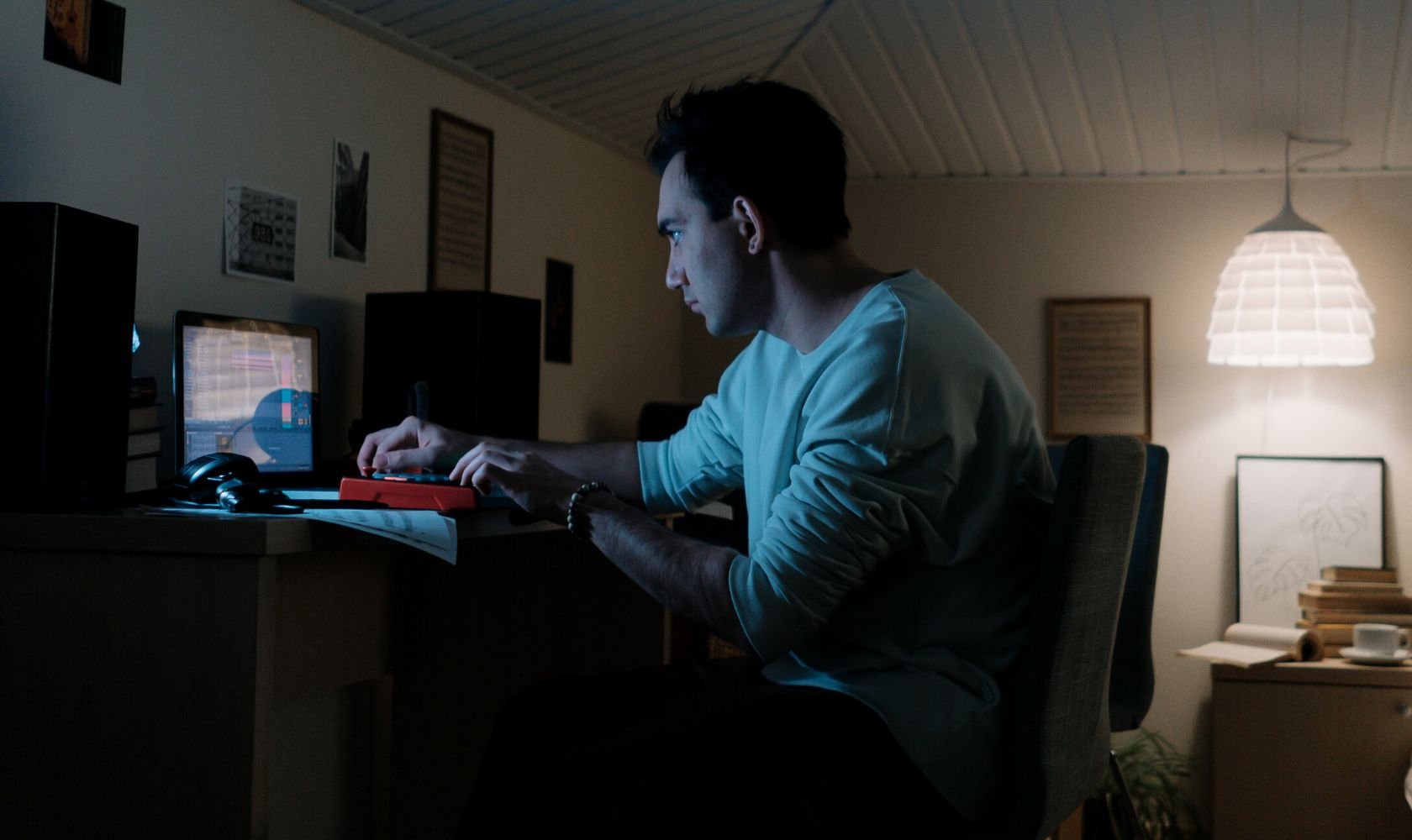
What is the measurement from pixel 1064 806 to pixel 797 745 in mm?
301

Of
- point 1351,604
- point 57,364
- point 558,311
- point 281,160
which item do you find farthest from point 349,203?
point 1351,604

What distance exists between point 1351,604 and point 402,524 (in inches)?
107

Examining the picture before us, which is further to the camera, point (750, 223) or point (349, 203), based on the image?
point (349, 203)

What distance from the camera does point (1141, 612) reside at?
2328mm

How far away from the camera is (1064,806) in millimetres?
1226

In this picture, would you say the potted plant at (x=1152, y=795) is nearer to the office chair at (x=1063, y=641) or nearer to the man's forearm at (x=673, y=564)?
the office chair at (x=1063, y=641)

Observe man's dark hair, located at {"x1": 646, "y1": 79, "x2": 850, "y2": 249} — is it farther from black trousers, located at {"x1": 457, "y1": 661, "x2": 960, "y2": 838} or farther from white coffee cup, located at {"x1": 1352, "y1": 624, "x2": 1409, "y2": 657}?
white coffee cup, located at {"x1": 1352, "y1": 624, "x2": 1409, "y2": 657}

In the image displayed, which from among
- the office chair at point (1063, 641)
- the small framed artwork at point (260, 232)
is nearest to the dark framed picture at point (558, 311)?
the small framed artwork at point (260, 232)

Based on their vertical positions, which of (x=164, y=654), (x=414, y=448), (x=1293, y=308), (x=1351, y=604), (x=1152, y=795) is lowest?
(x=1152, y=795)

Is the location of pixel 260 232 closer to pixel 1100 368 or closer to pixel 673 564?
pixel 673 564

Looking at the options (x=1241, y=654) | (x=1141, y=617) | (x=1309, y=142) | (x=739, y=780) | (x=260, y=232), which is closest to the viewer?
(x=739, y=780)

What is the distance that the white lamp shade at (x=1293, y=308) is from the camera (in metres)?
3.15

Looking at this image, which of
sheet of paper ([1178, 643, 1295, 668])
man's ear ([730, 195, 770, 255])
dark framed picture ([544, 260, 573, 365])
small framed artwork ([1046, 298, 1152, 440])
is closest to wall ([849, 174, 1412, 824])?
small framed artwork ([1046, 298, 1152, 440])

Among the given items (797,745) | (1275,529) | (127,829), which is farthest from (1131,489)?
(1275,529)
